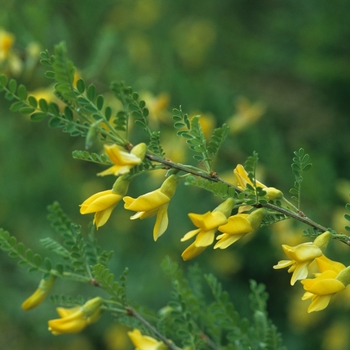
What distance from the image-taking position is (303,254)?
66 cm

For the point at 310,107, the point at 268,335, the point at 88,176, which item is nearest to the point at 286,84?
the point at 310,107

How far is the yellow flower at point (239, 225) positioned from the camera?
2.19 feet

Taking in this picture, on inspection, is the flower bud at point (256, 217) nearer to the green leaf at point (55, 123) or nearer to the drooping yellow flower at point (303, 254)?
the drooping yellow flower at point (303, 254)

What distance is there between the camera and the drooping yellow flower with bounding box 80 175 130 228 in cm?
67

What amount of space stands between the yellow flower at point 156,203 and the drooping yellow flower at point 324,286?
0.17 meters

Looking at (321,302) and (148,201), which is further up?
(148,201)

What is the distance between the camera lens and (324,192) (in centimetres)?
162

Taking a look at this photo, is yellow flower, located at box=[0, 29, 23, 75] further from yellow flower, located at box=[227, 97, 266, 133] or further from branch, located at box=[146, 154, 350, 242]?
branch, located at box=[146, 154, 350, 242]

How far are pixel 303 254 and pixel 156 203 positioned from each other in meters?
0.17

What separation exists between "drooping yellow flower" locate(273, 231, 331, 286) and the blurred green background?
84cm

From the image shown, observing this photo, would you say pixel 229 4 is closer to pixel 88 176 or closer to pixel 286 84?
pixel 286 84

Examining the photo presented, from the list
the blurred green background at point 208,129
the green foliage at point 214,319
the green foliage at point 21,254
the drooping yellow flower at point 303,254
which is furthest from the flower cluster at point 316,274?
the blurred green background at point 208,129

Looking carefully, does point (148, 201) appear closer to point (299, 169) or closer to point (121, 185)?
point (121, 185)

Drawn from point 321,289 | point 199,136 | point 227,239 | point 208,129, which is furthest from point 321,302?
point 208,129
